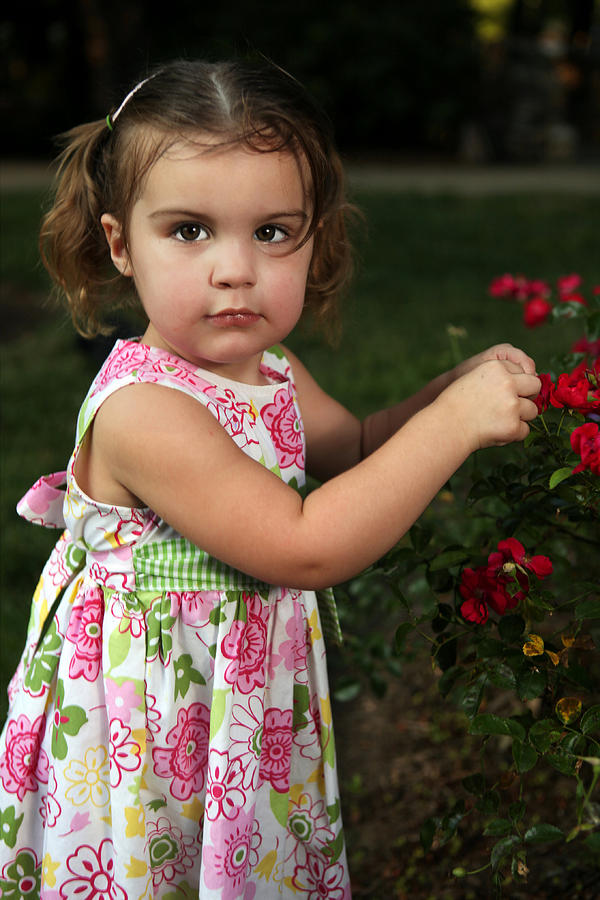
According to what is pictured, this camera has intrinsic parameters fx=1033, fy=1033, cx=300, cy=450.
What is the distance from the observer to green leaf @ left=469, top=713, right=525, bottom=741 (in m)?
1.28

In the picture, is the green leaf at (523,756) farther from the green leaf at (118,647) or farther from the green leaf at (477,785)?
the green leaf at (118,647)

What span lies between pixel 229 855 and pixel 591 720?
0.56 meters

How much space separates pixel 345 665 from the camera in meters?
2.54

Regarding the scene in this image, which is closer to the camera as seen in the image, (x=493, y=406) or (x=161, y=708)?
(x=493, y=406)

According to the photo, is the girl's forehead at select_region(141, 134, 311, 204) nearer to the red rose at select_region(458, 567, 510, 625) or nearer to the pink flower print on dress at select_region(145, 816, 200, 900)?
Answer: the red rose at select_region(458, 567, 510, 625)

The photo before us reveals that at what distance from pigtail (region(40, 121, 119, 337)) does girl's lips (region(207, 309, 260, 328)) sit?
34cm

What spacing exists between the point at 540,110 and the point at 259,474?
13.0 meters

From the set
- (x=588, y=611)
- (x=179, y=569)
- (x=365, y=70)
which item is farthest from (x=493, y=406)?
(x=365, y=70)

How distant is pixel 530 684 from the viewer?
4.35 ft

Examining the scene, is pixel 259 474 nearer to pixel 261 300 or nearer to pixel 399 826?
pixel 261 300

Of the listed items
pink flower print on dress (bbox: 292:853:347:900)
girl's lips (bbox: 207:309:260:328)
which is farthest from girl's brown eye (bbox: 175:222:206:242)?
pink flower print on dress (bbox: 292:853:347:900)

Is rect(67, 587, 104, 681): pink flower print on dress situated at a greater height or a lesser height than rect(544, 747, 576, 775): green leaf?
lesser

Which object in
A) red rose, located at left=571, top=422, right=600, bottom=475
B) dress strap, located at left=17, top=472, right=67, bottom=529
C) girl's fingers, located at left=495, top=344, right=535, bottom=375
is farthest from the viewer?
dress strap, located at left=17, top=472, right=67, bottom=529

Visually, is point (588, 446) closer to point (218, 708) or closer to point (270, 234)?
point (270, 234)
